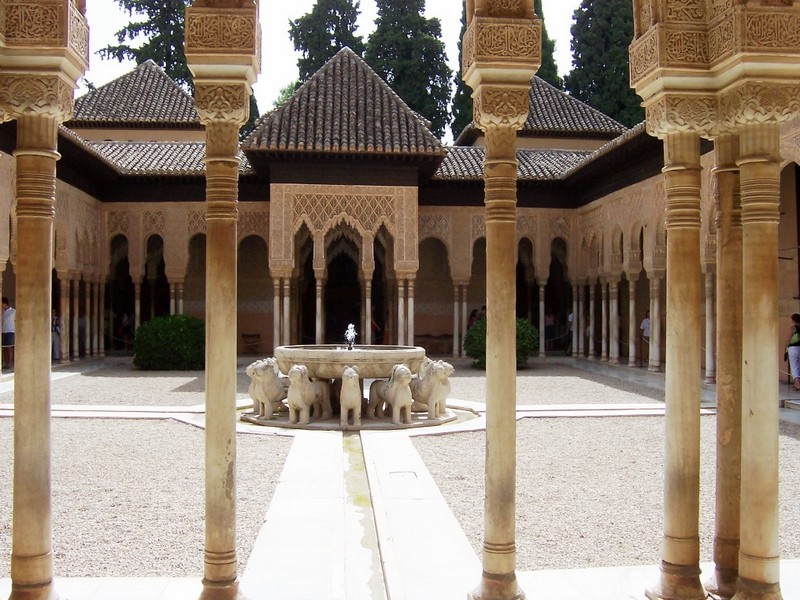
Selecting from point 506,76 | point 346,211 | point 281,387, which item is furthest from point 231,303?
point 346,211

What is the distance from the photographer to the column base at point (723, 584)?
4254mm

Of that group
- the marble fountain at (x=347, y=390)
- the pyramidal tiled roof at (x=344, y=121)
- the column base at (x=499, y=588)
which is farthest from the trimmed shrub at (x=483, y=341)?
the column base at (x=499, y=588)

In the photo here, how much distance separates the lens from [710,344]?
15781mm

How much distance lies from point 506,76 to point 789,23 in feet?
4.84

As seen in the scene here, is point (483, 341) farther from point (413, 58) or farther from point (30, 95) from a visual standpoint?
point (413, 58)

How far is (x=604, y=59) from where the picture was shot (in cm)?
3378

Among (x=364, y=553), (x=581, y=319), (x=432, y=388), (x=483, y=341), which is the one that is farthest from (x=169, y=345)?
(x=364, y=553)

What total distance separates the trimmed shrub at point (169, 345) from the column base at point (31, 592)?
16.0m

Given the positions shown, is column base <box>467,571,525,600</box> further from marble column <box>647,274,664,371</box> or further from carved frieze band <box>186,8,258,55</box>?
marble column <box>647,274,664,371</box>

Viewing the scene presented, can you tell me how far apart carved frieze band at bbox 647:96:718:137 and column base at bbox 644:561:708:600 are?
236 cm

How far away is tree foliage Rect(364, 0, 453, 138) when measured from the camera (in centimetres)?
3856

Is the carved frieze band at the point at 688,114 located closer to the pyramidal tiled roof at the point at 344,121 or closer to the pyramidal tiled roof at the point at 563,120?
the pyramidal tiled roof at the point at 344,121

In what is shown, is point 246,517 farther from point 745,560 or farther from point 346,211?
point 346,211

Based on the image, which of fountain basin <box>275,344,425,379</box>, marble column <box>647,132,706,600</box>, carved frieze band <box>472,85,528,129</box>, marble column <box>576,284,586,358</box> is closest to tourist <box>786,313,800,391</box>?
fountain basin <box>275,344,425,379</box>
